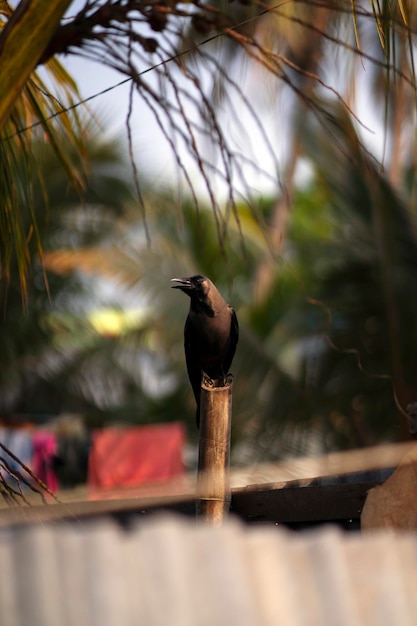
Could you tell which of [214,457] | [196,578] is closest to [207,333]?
[214,457]

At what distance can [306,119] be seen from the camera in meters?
13.6

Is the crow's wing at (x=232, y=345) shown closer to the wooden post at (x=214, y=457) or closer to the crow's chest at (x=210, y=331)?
the crow's chest at (x=210, y=331)

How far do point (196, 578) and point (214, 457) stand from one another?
1.49 m

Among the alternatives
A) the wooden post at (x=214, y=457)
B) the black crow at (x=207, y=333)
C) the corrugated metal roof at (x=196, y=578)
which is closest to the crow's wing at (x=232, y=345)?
the black crow at (x=207, y=333)

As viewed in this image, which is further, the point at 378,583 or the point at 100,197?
the point at 100,197

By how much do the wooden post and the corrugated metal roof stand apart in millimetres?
1173

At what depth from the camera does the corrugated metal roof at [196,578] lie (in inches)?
53.9

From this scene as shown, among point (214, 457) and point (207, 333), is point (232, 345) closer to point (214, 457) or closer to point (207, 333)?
point (207, 333)

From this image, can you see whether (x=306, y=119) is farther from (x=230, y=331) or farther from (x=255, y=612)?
(x=255, y=612)

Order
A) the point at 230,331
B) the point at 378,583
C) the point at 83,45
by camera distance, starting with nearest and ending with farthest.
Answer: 1. the point at 378,583
2. the point at 83,45
3. the point at 230,331

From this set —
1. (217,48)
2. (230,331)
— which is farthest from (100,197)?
(217,48)

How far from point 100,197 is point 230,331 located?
12285mm

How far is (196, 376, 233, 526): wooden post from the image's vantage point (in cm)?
286

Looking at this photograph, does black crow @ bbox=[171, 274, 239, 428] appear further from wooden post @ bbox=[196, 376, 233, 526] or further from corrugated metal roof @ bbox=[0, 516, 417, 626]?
corrugated metal roof @ bbox=[0, 516, 417, 626]
